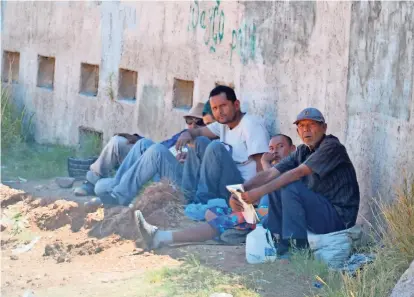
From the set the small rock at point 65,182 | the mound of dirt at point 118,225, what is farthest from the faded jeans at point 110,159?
the mound of dirt at point 118,225

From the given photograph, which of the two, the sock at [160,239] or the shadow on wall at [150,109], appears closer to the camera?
the sock at [160,239]

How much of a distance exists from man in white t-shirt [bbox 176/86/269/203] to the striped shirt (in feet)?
4.44

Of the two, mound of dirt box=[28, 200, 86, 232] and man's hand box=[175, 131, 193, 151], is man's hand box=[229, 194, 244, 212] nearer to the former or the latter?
man's hand box=[175, 131, 193, 151]

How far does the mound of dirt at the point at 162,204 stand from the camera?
7391mm

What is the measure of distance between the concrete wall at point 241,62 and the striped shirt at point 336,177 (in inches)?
10.5

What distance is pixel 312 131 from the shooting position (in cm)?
630

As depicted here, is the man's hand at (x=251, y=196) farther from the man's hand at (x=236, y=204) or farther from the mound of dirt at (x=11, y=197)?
the mound of dirt at (x=11, y=197)

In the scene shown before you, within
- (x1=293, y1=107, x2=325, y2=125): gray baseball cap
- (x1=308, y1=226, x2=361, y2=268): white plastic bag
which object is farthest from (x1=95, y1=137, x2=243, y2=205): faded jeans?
(x1=308, y1=226, x2=361, y2=268): white plastic bag

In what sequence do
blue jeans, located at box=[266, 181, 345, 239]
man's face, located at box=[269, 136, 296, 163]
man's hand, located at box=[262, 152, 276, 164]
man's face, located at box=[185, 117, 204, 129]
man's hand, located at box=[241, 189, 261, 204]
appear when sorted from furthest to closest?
man's face, located at box=[185, 117, 204, 129]
man's face, located at box=[269, 136, 296, 163]
man's hand, located at box=[262, 152, 276, 164]
man's hand, located at box=[241, 189, 261, 204]
blue jeans, located at box=[266, 181, 345, 239]

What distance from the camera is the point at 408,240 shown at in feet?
17.7

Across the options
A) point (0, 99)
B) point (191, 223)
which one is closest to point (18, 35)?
point (0, 99)

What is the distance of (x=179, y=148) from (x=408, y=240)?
10.3 feet

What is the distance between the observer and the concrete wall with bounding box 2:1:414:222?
6250 mm

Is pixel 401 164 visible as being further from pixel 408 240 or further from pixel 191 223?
pixel 191 223
